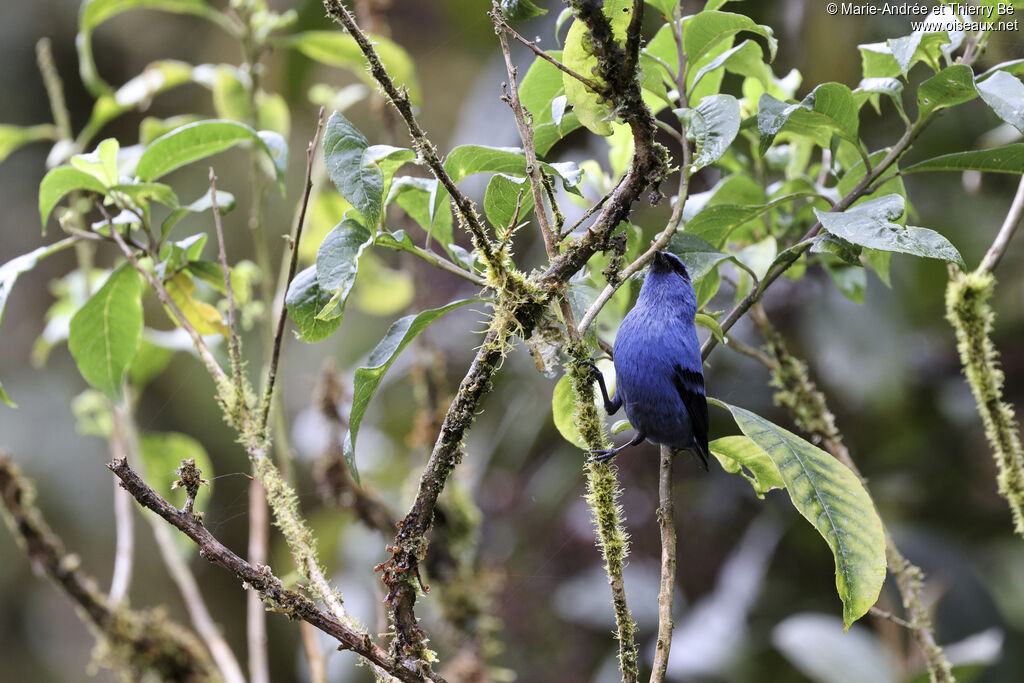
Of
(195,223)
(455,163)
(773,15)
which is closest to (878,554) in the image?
(455,163)

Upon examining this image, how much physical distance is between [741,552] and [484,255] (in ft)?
7.05

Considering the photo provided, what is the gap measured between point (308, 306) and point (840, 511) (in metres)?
0.52

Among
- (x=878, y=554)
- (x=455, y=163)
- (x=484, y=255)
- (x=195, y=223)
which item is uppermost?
(x=195, y=223)

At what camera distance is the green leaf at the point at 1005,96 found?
708 millimetres

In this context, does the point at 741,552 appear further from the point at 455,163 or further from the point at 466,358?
the point at 455,163

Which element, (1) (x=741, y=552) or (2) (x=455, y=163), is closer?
(2) (x=455, y=163)

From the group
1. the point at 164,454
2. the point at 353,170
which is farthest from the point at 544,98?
the point at 164,454

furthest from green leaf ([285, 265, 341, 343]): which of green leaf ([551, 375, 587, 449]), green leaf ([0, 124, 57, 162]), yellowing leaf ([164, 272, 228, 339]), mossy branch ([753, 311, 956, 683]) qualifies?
green leaf ([0, 124, 57, 162])

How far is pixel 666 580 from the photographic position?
2.29ft

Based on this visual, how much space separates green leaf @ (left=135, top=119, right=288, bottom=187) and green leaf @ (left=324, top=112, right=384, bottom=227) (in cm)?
23

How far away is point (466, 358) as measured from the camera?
3020mm

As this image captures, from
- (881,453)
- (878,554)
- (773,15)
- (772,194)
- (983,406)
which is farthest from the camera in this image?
(773,15)

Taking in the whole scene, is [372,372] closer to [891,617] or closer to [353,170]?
[353,170]

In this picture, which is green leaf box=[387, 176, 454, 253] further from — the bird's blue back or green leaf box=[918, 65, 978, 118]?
green leaf box=[918, 65, 978, 118]
